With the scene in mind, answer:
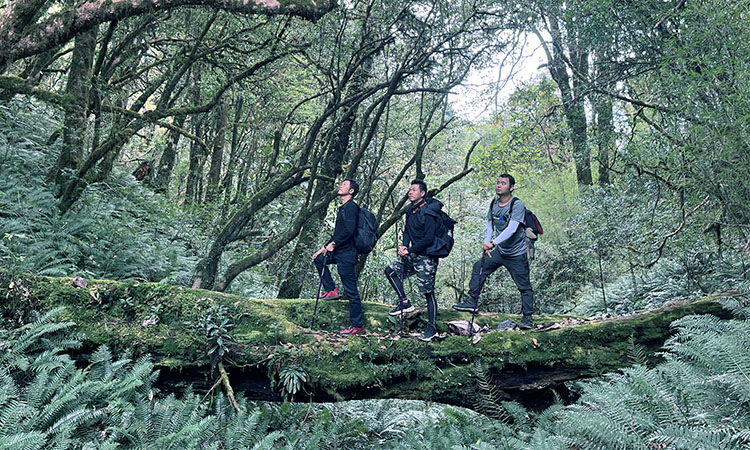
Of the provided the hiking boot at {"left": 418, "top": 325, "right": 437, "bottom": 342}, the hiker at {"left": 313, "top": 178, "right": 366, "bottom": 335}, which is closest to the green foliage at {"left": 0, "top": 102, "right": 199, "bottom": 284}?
the hiker at {"left": 313, "top": 178, "right": 366, "bottom": 335}

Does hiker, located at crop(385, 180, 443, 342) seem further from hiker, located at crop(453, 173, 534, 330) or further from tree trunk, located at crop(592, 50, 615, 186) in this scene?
tree trunk, located at crop(592, 50, 615, 186)

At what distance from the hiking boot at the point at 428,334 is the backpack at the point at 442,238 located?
1.01 metres

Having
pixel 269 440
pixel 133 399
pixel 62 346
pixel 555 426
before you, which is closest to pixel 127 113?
pixel 62 346

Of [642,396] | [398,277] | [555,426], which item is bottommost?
[555,426]

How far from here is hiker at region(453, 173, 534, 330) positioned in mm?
6262

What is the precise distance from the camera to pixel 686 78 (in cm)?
596

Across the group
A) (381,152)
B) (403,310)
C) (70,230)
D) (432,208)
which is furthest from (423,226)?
(70,230)

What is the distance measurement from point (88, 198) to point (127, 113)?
1.89 metres

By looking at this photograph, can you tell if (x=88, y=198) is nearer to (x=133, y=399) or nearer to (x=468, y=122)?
(x=133, y=399)

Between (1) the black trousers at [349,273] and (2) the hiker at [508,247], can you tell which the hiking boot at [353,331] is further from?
(2) the hiker at [508,247]

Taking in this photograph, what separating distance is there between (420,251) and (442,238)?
36 cm

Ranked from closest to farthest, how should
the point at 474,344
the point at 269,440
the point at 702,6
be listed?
the point at 269,440 < the point at 474,344 < the point at 702,6

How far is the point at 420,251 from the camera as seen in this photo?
624cm

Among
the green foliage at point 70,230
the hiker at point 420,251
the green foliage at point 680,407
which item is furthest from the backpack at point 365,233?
the green foliage at point 680,407
